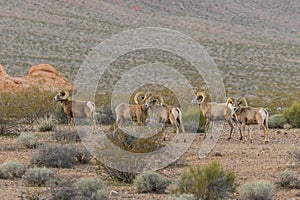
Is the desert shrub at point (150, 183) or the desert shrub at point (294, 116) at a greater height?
the desert shrub at point (294, 116)

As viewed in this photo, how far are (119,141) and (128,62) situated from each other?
45.0m

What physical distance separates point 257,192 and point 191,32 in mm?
71752

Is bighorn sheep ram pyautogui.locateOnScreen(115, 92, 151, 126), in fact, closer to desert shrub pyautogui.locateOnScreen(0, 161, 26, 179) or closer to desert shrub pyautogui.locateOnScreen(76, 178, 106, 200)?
desert shrub pyautogui.locateOnScreen(0, 161, 26, 179)

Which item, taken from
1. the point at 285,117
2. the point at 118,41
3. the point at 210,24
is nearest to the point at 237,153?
the point at 285,117

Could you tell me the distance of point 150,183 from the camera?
11.5 m

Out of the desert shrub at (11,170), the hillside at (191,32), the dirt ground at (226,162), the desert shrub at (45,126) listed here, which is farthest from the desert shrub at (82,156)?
the hillside at (191,32)

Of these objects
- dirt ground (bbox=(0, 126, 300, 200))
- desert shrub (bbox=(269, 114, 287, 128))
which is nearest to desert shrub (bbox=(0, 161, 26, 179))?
dirt ground (bbox=(0, 126, 300, 200))

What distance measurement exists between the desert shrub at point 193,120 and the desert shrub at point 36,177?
948 cm

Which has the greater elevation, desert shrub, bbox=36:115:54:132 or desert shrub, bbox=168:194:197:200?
desert shrub, bbox=168:194:197:200

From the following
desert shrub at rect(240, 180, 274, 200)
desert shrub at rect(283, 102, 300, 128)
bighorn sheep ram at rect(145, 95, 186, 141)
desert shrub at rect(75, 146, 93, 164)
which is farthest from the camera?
desert shrub at rect(283, 102, 300, 128)

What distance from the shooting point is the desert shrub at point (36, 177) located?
11.8m

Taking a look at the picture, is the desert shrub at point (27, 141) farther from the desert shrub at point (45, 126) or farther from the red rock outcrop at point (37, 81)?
the red rock outcrop at point (37, 81)

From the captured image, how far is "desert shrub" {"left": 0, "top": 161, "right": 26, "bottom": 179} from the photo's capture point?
12.5 metres

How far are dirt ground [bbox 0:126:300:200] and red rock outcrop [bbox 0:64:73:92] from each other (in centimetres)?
788
